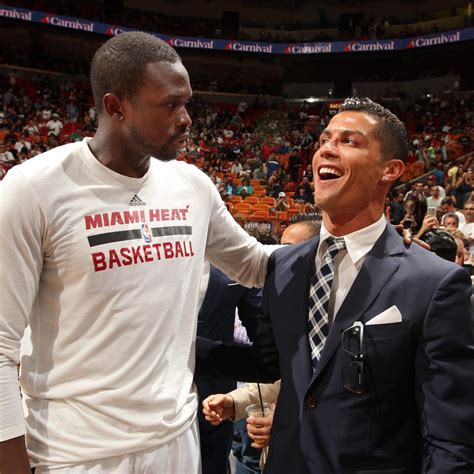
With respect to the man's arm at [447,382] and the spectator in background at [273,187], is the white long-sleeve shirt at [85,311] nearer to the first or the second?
the man's arm at [447,382]

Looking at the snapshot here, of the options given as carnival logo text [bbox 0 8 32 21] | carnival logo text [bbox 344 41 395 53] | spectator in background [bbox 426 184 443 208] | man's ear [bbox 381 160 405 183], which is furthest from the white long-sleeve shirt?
carnival logo text [bbox 344 41 395 53]

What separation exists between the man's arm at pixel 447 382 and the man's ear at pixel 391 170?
0.34 meters

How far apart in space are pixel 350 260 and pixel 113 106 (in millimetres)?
765

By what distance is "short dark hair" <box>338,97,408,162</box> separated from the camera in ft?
5.02

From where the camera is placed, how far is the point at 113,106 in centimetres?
145

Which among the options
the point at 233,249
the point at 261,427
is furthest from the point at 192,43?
the point at 261,427

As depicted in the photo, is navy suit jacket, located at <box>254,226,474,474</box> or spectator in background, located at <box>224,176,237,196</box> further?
spectator in background, located at <box>224,176,237,196</box>

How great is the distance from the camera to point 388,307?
4.53ft

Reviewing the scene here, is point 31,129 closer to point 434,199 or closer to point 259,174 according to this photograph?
point 259,174

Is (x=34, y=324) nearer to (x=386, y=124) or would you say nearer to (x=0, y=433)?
(x=0, y=433)

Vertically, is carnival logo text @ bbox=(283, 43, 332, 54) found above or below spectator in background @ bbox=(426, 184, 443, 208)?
above

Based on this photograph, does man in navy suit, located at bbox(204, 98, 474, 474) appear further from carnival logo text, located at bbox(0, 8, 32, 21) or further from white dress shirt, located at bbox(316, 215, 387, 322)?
carnival logo text, located at bbox(0, 8, 32, 21)

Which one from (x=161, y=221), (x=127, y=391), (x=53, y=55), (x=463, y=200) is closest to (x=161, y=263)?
(x=161, y=221)

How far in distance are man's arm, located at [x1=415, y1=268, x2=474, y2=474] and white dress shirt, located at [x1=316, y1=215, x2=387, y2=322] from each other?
0.24 metres
